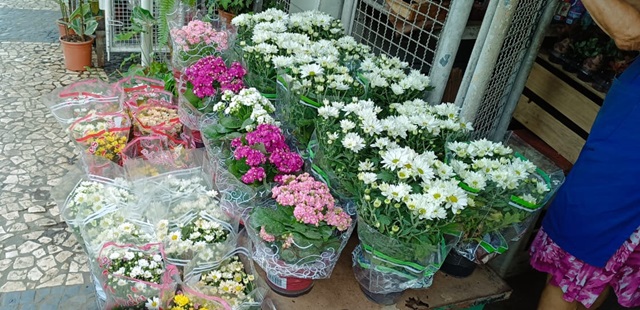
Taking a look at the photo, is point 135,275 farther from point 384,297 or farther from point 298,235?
point 384,297

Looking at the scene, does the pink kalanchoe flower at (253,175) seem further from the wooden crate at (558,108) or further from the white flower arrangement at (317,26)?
the wooden crate at (558,108)

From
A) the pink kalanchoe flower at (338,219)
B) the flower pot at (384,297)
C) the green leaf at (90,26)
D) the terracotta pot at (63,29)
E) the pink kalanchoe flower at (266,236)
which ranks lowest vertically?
the terracotta pot at (63,29)

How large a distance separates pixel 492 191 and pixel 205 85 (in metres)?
1.42

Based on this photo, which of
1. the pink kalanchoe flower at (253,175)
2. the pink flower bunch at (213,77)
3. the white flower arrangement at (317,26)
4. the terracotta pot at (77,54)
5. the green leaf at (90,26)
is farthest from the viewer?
the terracotta pot at (77,54)

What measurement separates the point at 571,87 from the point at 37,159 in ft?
11.5

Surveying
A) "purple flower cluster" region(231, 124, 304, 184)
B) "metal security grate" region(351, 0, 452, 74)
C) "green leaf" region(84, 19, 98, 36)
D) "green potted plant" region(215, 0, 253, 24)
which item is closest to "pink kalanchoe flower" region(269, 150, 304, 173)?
"purple flower cluster" region(231, 124, 304, 184)

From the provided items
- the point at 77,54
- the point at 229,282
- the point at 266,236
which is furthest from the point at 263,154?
the point at 77,54

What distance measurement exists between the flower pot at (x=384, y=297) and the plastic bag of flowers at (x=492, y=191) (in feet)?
0.97

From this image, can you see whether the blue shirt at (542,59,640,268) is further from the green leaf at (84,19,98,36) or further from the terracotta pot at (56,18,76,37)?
the terracotta pot at (56,18,76,37)

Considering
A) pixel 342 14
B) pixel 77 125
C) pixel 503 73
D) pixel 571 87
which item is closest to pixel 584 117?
pixel 571 87

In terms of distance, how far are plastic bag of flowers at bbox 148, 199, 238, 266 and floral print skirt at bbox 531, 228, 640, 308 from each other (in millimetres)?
1321

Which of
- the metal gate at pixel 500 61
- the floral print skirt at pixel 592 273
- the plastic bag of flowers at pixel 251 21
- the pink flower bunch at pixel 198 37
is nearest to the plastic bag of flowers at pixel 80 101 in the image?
the pink flower bunch at pixel 198 37

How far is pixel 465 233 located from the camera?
1816mm

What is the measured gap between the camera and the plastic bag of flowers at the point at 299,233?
5.58 ft
